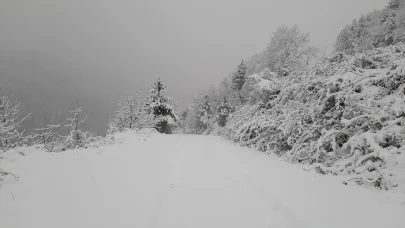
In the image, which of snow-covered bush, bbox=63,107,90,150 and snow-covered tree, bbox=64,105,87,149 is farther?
snow-covered tree, bbox=64,105,87,149

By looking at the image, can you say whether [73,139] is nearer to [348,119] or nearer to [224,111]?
[348,119]

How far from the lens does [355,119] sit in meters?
3.74

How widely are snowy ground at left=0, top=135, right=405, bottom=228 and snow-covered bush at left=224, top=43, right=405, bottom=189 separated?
0.57 meters

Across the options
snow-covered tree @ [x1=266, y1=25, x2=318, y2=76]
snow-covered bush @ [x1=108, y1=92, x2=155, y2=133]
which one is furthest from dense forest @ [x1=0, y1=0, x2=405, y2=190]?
snow-covered bush @ [x1=108, y1=92, x2=155, y2=133]

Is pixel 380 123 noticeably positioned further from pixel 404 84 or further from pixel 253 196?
pixel 253 196

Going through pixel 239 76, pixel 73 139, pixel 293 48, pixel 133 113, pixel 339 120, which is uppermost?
pixel 239 76

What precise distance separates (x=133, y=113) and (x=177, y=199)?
683 inches

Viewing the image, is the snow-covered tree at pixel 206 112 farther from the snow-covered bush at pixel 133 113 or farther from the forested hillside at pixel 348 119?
the forested hillside at pixel 348 119

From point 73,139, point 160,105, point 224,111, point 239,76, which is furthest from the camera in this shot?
point 239,76

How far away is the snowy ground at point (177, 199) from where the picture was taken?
2.22 metres

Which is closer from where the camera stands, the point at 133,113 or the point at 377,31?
the point at 133,113

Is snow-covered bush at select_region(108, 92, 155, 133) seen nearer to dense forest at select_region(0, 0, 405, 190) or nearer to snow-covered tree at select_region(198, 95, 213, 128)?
dense forest at select_region(0, 0, 405, 190)

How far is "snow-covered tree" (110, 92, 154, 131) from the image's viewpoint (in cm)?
1842

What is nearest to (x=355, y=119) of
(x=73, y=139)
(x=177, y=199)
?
(x=177, y=199)
